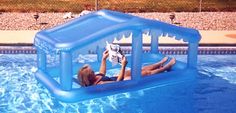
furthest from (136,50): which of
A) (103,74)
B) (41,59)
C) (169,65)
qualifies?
(41,59)

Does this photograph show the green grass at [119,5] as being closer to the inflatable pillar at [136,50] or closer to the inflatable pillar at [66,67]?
the inflatable pillar at [136,50]

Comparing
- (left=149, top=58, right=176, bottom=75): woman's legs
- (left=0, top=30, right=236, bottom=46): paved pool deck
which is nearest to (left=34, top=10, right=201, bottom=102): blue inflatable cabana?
(left=149, top=58, right=176, bottom=75): woman's legs

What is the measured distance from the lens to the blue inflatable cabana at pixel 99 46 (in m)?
6.99

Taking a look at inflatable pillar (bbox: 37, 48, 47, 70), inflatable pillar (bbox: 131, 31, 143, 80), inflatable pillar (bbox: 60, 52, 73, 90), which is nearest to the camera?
inflatable pillar (bbox: 60, 52, 73, 90)

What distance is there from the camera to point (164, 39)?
37.1ft

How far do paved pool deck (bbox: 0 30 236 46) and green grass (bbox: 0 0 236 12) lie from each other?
4688 millimetres

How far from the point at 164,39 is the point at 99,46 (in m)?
4.29

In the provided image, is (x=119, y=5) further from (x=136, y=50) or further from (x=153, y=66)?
(x=136, y=50)

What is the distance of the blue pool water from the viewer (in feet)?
24.1

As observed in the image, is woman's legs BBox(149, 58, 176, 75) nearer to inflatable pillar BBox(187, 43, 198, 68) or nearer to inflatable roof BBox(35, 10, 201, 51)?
inflatable pillar BBox(187, 43, 198, 68)

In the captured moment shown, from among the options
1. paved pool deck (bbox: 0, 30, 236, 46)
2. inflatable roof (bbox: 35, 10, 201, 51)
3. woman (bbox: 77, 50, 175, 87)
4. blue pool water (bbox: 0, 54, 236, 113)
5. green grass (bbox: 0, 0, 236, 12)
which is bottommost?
blue pool water (bbox: 0, 54, 236, 113)

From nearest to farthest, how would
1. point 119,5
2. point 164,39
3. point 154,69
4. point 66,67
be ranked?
point 66,67 → point 154,69 → point 164,39 → point 119,5

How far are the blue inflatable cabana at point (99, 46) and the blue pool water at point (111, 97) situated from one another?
239mm

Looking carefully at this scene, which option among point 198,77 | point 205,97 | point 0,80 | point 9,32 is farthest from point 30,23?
point 205,97
